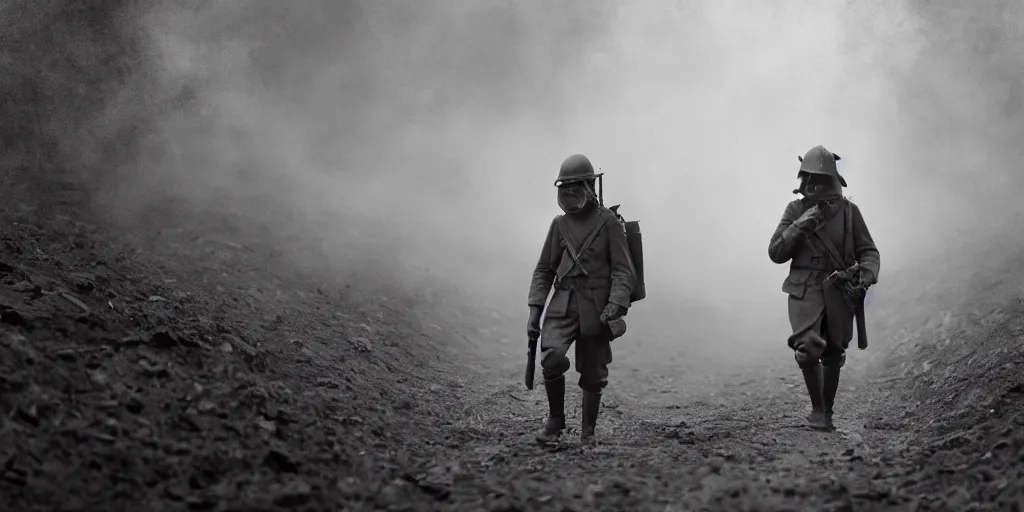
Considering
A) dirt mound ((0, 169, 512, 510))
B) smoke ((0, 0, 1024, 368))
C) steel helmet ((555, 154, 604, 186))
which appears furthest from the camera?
smoke ((0, 0, 1024, 368))

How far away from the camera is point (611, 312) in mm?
6094

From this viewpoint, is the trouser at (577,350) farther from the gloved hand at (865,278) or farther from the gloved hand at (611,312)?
the gloved hand at (865,278)

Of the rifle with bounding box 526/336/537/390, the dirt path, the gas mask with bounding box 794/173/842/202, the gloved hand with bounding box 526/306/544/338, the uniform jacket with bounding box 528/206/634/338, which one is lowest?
the dirt path

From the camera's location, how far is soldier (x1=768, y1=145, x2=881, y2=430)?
666cm

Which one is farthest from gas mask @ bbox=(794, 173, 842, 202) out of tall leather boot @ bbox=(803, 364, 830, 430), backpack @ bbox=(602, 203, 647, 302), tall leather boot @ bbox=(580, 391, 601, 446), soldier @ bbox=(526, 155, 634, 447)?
tall leather boot @ bbox=(580, 391, 601, 446)

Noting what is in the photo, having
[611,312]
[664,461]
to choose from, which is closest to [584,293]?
[611,312]

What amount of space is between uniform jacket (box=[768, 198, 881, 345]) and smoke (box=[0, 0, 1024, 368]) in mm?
6598

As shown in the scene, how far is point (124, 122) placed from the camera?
46.1 ft

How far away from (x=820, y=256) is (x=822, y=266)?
9 cm

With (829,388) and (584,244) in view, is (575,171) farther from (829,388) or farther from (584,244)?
(829,388)

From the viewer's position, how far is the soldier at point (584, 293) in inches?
246

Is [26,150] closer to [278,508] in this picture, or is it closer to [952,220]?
[278,508]

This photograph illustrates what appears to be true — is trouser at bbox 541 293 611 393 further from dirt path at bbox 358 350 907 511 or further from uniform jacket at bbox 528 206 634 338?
dirt path at bbox 358 350 907 511

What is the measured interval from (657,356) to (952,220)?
29.8 ft
